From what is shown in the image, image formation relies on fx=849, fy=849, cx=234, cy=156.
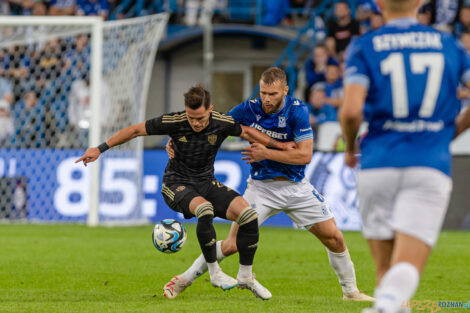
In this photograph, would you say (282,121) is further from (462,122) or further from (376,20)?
(376,20)

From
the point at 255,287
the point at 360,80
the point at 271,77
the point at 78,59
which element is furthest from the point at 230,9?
the point at 360,80

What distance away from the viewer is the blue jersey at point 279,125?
24.8ft

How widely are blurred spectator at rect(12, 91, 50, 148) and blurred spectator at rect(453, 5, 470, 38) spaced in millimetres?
9115

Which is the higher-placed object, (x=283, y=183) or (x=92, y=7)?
(x=92, y=7)

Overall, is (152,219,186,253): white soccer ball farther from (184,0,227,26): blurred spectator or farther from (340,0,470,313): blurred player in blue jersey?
(184,0,227,26): blurred spectator

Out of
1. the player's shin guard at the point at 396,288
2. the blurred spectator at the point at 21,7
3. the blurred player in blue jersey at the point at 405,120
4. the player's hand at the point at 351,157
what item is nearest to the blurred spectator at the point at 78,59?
the blurred spectator at the point at 21,7

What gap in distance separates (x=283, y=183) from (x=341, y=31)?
11586 mm

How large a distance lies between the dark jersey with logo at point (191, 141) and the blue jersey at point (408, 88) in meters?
3.28

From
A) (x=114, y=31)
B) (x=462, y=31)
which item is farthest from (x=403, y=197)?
(x=462, y=31)

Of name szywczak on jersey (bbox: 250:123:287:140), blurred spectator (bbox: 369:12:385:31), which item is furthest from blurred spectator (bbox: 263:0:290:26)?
name szywczak on jersey (bbox: 250:123:287:140)

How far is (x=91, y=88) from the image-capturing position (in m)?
14.7

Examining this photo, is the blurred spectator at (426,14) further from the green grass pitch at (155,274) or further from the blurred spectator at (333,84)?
the green grass pitch at (155,274)

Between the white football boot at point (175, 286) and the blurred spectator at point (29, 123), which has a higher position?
the blurred spectator at point (29, 123)

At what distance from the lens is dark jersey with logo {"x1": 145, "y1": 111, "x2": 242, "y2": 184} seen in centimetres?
753
